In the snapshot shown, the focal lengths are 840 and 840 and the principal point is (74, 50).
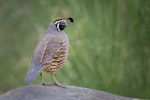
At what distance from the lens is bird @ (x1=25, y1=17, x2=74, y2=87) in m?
4.32

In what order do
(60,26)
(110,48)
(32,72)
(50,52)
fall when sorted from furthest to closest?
(110,48) < (60,26) < (50,52) < (32,72)

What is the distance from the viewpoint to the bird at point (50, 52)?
4.32m

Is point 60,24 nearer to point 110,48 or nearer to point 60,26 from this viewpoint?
point 60,26

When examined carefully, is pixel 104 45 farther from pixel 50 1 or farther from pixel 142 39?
pixel 50 1

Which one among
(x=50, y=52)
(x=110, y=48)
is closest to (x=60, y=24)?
(x=50, y=52)

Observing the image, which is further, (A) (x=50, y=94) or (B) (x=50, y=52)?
(A) (x=50, y=94)

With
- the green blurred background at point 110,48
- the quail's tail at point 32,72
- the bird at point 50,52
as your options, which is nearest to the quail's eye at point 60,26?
the bird at point 50,52

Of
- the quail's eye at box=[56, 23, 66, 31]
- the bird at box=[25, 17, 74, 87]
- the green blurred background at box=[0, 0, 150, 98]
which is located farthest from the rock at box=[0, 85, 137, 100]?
the green blurred background at box=[0, 0, 150, 98]

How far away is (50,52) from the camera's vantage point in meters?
4.38

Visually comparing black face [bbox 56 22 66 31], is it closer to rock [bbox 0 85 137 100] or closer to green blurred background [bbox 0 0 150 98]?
rock [bbox 0 85 137 100]

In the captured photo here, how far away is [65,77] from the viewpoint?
5.98 meters

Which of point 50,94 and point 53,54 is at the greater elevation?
point 53,54

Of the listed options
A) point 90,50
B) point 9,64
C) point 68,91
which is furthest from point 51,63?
Result: point 9,64

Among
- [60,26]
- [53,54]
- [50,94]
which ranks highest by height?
[60,26]
